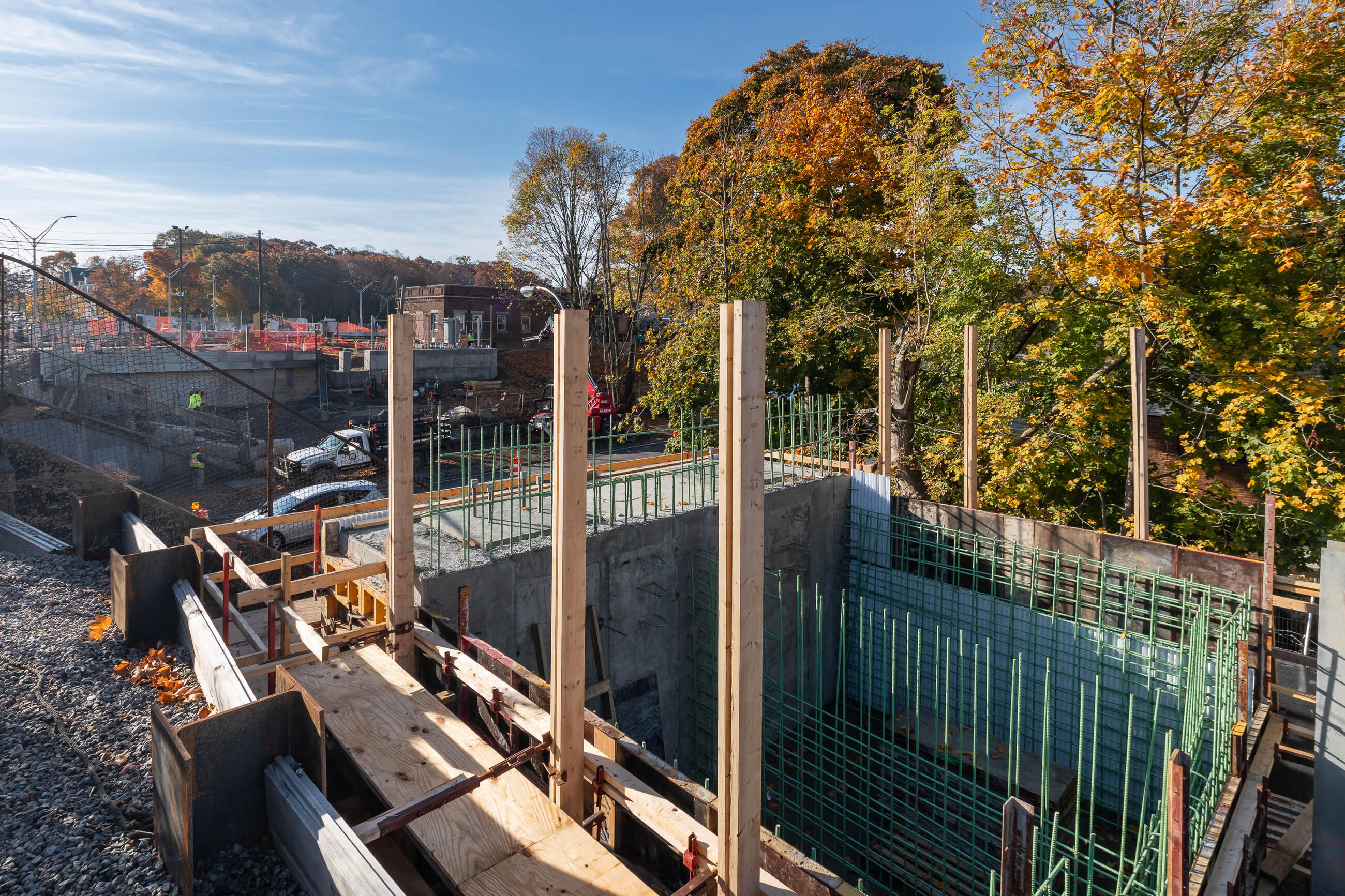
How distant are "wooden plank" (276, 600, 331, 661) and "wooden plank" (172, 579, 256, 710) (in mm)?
463

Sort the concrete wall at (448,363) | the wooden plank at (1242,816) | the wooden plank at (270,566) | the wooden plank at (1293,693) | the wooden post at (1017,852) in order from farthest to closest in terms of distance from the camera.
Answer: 1. the concrete wall at (448,363)
2. the wooden plank at (1293,693)
3. the wooden plank at (270,566)
4. the wooden plank at (1242,816)
5. the wooden post at (1017,852)

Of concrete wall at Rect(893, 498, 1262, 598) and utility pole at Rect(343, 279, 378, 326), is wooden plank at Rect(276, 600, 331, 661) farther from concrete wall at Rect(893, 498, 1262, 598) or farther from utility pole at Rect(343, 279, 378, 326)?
utility pole at Rect(343, 279, 378, 326)

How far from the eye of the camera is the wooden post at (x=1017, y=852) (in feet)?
9.53

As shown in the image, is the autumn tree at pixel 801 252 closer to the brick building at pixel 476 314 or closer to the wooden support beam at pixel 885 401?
the wooden support beam at pixel 885 401

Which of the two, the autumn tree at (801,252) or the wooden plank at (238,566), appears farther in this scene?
the autumn tree at (801,252)

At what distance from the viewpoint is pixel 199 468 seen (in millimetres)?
17094

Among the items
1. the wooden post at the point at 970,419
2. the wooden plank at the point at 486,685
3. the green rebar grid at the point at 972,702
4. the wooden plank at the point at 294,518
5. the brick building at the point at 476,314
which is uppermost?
the brick building at the point at 476,314

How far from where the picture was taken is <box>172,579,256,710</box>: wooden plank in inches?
197

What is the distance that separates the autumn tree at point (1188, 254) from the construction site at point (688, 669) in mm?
3408

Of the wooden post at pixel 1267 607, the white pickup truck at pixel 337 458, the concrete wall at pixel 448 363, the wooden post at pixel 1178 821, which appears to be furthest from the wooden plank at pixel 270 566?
the concrete wall at pixel 448 363

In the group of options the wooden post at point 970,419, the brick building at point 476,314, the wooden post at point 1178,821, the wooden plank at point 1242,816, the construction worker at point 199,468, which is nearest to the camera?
the wooden post at point 1178,821

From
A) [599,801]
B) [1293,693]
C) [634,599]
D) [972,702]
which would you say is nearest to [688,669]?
[634,599]

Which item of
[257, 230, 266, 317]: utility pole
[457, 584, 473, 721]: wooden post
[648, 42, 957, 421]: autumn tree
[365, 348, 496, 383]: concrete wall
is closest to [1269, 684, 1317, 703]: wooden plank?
[457, 584, 473, 721]: wooden post

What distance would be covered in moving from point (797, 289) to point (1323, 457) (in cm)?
1097
